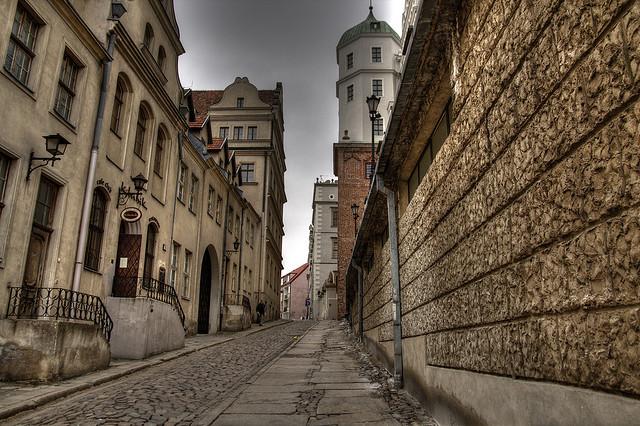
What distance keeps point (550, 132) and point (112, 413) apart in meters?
6.10

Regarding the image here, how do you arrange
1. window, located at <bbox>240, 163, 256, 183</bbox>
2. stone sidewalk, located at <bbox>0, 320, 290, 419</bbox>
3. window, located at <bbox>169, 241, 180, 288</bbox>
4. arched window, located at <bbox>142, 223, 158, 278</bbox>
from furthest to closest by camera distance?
window, located at <bbox>240, 163, 256, 183</bbox>, window, located at <bbox>169, 241, 180, 288</bbox>, arched window, located at <bbox>142, 223, 158, 278</bbox>, stone sidewalk, located at <bbox>0, 320, 290, 419</bbox>

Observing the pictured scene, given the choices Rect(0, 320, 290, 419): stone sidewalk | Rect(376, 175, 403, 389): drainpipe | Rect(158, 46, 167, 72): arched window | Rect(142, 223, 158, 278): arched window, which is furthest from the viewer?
Rect(158, 46, 167, 72): arched window

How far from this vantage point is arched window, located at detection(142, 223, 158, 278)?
15589 millimetres

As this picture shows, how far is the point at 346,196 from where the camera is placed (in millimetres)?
38094

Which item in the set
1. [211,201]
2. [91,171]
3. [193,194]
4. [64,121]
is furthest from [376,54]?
[64,121]

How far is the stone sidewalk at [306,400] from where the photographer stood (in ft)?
18.5

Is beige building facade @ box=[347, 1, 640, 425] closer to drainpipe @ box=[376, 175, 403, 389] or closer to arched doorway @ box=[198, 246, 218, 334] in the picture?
drainpipe @ box=[376, 175, 403, 389]

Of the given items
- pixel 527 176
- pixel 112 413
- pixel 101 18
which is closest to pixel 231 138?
pixel 101 18

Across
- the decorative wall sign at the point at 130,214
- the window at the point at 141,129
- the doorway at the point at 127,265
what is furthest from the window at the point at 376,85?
the decorative wall sign at the point at 130,214

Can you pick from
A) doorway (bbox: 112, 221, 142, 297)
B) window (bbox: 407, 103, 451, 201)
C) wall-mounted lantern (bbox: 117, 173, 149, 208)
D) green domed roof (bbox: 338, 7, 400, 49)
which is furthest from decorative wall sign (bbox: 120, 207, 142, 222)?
green domed roof (bbox: 338, 7, 400, 49)

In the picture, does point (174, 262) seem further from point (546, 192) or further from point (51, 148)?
point (546, 192)

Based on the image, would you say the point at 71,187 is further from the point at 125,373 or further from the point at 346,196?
the point at 346,196

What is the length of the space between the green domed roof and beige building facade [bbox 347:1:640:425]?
38.8 m

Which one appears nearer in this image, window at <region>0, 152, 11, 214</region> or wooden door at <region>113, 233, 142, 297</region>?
window at <region>0, 152, 11, 214</region>
